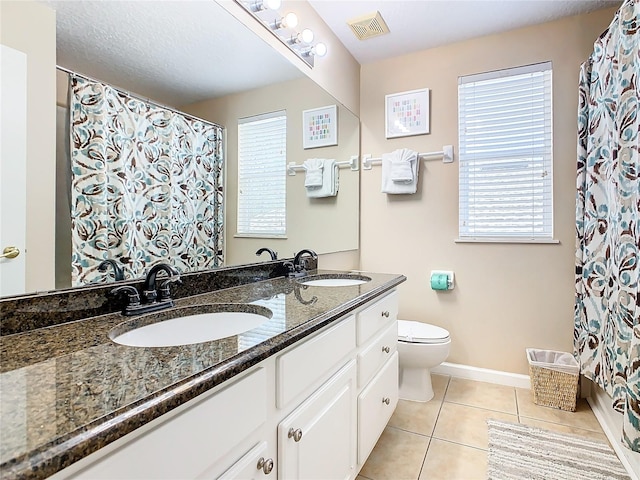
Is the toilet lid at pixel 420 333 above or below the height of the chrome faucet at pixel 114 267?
below

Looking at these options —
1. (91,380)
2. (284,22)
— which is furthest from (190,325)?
(284,22)

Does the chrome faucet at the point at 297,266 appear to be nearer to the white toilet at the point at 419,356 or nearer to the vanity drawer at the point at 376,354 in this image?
the vanity drawer at the point at 376,354

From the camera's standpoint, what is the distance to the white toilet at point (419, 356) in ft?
6.75

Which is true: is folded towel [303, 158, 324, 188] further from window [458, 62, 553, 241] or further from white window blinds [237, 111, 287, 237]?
window [458, 62, 553, 241]

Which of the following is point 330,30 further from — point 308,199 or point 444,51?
point 308,199

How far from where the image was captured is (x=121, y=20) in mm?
1100

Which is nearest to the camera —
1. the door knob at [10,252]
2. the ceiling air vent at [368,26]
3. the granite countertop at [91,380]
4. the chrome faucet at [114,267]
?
the granite countertop at [91,380]

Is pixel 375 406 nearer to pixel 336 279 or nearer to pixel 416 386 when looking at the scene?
pixel 336 279

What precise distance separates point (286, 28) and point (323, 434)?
1914 mm

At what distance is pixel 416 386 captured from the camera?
2.20 meters

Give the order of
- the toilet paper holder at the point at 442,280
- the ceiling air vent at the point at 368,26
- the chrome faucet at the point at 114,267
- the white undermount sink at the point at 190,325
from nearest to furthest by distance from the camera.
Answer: the white undermount sink at the point at 190,325, the chrome faucet at the point at 114,267, the ceiling air vent at the point at 368,26, the toilet paper holder at the point at 442,280

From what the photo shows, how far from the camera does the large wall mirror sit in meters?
0.95

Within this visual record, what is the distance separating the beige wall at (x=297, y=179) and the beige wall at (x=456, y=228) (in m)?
0.25

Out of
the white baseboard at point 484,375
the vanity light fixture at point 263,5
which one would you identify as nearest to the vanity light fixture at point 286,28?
the vanity light fixture at point 263,5
